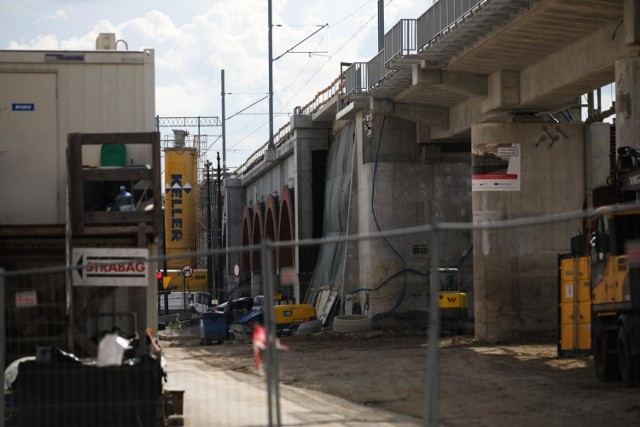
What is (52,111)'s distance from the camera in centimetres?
1482

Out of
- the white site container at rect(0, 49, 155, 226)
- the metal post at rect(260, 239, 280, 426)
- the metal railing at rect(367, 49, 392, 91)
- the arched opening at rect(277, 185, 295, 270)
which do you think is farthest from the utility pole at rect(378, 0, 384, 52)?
the metal post at rect(260, 239, 280, 426)

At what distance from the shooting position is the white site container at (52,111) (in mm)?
14750

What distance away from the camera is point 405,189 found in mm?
40594

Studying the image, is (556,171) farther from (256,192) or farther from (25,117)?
(256,192)

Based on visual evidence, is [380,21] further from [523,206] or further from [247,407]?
[247,407]

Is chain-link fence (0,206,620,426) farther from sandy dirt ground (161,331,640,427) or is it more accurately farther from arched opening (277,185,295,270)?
arched opening (277,185,295,270)

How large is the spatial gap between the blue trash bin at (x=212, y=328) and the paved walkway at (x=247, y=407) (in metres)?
21.2

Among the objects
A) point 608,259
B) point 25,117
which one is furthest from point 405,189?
point 25,117

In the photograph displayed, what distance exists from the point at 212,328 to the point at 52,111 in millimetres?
21886

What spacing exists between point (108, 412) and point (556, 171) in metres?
23.2

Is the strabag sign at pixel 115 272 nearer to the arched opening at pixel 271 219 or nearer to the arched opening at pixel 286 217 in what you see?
the arched opening at pixel 286 217

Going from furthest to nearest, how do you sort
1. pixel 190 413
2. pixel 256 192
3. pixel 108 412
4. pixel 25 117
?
pixel 256 192
pixel 25 117
pixel 190 413
pixel 108 412

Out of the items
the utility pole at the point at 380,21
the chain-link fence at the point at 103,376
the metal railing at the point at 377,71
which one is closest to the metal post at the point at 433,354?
the chain-link fence at the point at 103,376

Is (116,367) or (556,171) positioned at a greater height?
(556,171)
